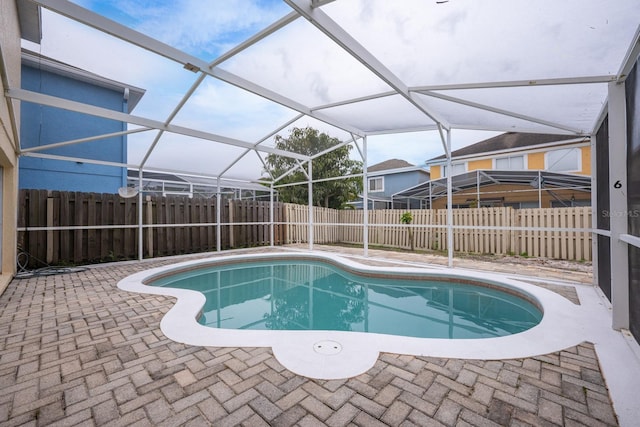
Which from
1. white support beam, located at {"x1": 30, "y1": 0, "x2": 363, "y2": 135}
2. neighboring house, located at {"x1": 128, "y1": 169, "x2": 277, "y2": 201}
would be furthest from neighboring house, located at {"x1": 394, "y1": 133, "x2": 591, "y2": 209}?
white support beam, located at {"x1": 30, "y1": 0, "x2": 363, "y2": 135}

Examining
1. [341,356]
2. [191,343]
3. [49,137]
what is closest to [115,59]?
[191,343]

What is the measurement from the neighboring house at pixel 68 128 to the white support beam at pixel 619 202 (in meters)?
11.1

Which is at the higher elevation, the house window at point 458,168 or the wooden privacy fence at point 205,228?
the house window at point 458,168

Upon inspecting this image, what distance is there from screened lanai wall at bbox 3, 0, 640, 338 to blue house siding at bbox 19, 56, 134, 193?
4.62 metres

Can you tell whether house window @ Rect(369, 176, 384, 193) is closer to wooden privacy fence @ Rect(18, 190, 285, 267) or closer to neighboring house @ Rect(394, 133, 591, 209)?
neighboring house @ Rect(394, 133, 591, 209)

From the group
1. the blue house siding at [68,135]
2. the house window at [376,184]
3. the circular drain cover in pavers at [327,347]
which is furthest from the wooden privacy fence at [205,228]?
the house window at [376,184]

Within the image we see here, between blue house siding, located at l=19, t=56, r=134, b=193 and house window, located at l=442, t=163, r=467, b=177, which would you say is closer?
blue house siding, located at l=19, t=56, r=134, b=193

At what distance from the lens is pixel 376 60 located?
11.5ft

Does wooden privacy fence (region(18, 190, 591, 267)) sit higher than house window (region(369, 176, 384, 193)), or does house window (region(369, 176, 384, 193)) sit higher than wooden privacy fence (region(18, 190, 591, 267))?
house window (region(369, 176, 384, 193))

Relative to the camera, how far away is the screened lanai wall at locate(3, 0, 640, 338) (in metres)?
2.48

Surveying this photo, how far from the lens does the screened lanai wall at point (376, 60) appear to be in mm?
2482

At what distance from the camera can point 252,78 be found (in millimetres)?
4449

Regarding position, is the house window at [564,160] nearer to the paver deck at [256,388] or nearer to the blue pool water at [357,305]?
the blue pool water at [357,305]

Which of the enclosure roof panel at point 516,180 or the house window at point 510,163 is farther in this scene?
the house window at point 510,163
